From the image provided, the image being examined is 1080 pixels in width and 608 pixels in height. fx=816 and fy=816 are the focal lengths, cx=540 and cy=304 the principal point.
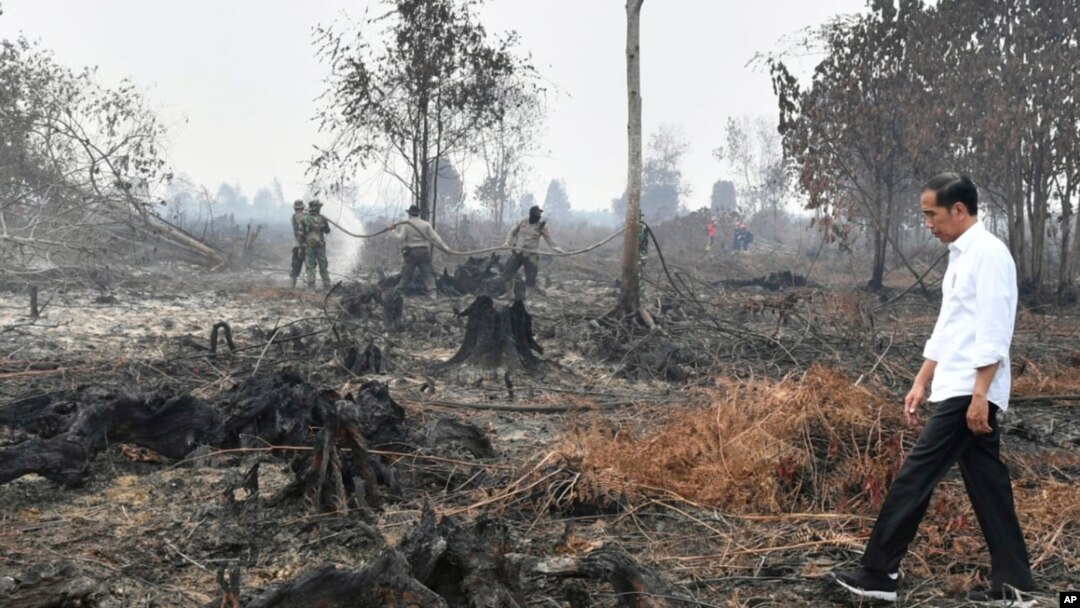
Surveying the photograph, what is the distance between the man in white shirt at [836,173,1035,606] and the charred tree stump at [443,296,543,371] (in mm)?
5282

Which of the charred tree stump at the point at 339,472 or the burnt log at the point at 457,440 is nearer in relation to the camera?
the charred tree stump at the point at 339,472

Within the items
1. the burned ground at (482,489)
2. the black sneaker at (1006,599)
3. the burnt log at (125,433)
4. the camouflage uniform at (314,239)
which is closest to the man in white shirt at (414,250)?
the camouflage uniform at (314,239)

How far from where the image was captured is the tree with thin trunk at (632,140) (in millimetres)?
11062

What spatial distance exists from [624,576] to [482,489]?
156 centimetres

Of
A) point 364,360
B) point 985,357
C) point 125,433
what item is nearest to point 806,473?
point 985,357

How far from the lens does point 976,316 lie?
3.00 meters

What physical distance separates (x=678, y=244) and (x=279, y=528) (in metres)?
36.3

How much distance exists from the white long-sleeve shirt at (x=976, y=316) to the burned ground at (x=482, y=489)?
33.9 inches

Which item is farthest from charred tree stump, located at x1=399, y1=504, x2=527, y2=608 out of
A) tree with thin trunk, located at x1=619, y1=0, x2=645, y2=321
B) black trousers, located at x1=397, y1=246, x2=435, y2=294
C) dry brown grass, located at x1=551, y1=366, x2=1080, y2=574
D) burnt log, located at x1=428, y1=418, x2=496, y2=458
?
black trousers, located at x1=397, y1=246, x2=435, y2=294

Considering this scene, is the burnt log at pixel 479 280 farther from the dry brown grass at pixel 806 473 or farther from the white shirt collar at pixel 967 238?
the white shirt collar at pixel 967 238

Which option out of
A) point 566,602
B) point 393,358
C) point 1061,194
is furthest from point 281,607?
point 1061,194

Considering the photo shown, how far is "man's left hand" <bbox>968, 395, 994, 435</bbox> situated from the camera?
9.61 feet

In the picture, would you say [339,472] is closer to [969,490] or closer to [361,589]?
[361,589]

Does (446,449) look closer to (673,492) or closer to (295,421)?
(295,421)
